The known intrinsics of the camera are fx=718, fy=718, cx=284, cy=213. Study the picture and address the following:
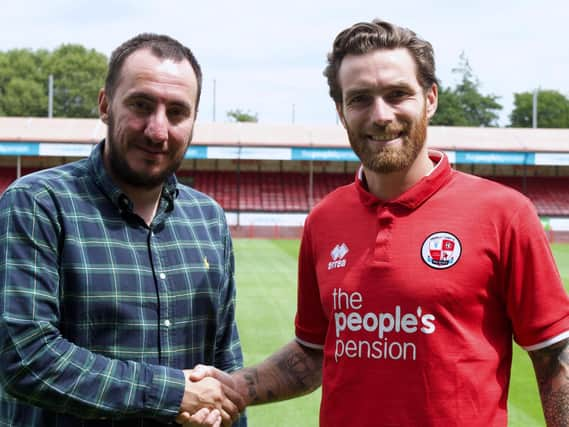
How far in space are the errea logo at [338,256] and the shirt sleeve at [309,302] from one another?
233mm

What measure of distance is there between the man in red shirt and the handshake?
54 cm

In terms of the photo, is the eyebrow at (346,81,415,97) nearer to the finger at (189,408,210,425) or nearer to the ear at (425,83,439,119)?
the ear at (425,83,439,119)

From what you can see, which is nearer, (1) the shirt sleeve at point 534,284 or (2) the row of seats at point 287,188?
(1) the shirt sleeve at point 534,284

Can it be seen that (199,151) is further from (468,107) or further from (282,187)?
(468,107)

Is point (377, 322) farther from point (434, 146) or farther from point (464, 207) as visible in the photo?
point (434, 146)

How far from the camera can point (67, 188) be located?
307 cm

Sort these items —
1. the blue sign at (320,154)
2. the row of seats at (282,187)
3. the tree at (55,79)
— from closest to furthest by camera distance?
the blue sign at (320,154), the row of seats at (282,187), the tree at (55,79)

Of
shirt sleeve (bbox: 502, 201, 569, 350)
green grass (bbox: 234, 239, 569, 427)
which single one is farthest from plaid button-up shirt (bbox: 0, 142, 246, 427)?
green grass (bbox: 234, 239, 569, 427)

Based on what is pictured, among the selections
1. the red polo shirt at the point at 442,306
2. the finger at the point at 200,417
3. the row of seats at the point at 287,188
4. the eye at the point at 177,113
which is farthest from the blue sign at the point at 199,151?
the red polo shirt at the point at 442,306

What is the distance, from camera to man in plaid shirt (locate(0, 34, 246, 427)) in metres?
2.83

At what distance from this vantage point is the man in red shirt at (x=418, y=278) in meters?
2.75

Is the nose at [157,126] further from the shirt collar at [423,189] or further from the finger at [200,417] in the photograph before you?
the finger at [200,417]

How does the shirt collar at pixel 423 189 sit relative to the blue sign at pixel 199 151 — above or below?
above

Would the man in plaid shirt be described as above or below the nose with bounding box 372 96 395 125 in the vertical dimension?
below
